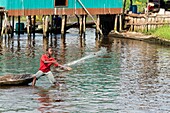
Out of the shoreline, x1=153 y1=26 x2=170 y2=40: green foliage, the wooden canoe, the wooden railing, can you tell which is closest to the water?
the wooden canoe

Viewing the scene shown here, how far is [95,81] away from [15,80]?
464 centimetres

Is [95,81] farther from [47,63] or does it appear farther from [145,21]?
[145,21]

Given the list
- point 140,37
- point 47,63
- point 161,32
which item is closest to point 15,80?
point 47,63

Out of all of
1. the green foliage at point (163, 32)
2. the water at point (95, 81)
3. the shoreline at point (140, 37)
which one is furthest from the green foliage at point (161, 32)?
the water at point (95, 81)

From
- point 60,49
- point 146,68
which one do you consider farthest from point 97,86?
point 60,49

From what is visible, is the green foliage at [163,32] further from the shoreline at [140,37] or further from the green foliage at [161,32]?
the shoreline at [140,37]

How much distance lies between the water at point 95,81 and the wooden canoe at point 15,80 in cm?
30

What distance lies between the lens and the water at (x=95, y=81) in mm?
22203

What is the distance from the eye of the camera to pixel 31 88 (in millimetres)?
26000

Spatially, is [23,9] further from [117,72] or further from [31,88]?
[31,88]

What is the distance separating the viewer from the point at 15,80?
2608 centimetres

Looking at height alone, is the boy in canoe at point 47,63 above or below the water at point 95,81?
above

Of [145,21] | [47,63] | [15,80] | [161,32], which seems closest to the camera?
[47,63]

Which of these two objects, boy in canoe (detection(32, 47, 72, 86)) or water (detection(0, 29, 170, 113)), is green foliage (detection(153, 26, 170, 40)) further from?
boy in canoe (detection(32, 47, 72, 86))
